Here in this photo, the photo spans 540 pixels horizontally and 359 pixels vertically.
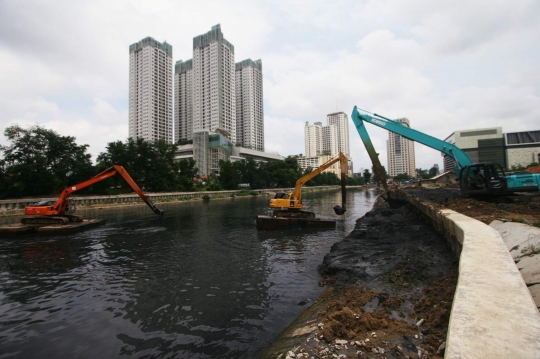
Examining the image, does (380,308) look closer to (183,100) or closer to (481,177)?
(481,177)

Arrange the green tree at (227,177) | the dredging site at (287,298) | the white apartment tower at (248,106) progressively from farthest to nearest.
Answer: the white apartment tower at (248,106) < the green tree at (227,177) < the dredging site at (287,298)

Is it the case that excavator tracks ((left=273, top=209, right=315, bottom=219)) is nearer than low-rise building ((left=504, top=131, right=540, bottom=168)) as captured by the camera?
Yes

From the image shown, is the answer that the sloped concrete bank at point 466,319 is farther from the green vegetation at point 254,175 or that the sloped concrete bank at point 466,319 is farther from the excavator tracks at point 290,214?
the green vegetation at point 254,175

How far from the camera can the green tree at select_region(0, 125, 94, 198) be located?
1621 inches

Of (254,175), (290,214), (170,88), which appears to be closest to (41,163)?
(290,214)

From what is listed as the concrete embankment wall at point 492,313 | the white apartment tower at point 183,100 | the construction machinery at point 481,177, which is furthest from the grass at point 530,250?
the white apartment tower at point 183,100

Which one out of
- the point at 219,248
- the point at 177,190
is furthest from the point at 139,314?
the point at 177,190

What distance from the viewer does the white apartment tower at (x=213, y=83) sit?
133750 mm

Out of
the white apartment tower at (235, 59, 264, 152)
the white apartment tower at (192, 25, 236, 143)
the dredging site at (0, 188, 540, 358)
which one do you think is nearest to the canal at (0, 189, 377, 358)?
the dredging site at (0, 188, 540, 358)

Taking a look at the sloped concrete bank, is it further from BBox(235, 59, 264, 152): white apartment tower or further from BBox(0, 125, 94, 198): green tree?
BBox(235, 59, 264, 152): white apartment tower

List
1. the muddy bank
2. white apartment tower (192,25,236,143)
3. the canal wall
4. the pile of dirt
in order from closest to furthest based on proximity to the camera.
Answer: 1. the muddy bank
2. the pile of dirt
3. the canal wall
4. white apartment tower (192,25,236,143)

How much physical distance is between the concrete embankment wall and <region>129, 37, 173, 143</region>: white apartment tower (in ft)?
474

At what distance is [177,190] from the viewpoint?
2717 inches

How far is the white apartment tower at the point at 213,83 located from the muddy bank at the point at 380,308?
126 metres
